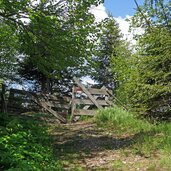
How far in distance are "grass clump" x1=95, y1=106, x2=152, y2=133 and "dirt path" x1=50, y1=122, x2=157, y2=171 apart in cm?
59

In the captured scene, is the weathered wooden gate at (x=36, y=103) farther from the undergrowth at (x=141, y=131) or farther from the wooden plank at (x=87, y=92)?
the undergrowth at (x=141, y=131)

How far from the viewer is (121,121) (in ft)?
43.9

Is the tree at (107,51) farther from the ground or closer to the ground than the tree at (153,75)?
farther from the ground

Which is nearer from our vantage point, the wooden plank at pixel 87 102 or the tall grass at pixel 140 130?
the tall grass at pixel 140 130

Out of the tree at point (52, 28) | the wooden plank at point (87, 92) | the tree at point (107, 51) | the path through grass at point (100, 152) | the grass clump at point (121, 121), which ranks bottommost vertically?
the path through grass at point (100, 152)

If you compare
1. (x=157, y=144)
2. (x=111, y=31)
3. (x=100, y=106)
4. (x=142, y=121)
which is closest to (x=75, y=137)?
(x=142, y=121)

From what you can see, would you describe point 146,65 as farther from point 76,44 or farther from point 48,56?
point 48,56

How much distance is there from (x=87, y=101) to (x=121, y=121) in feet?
14.3

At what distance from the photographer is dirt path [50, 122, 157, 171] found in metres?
8.37

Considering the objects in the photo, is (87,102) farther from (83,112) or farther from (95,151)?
(95,151)

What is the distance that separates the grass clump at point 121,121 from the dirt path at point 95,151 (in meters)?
0.59

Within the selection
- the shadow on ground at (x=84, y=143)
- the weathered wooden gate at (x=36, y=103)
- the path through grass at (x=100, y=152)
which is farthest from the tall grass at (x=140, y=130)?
Result: the weathered wooden gate at (x=36, y=103)

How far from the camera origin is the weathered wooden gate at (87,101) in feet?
56.5

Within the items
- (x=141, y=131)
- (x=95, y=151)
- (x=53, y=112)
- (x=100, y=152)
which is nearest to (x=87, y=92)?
(x=53, y=112)
